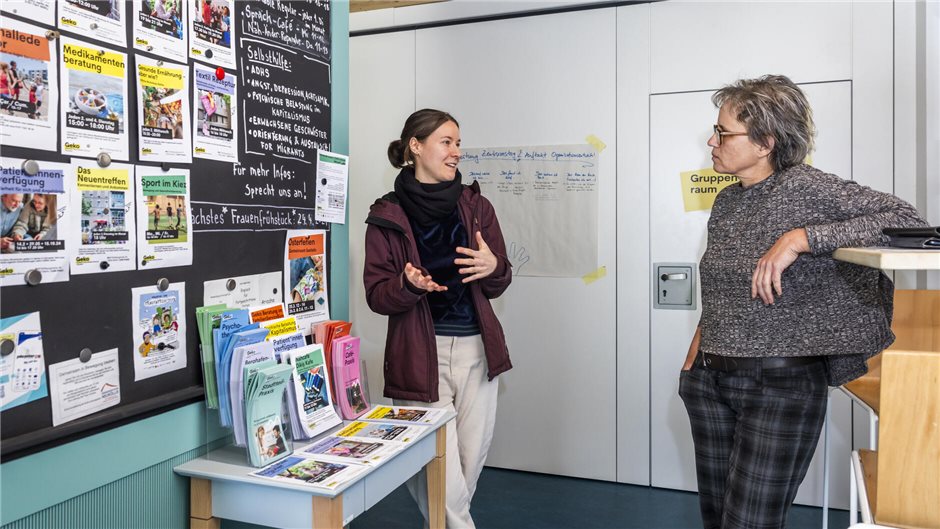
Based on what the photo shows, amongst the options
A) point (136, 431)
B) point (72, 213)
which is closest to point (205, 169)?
point (72, 213)

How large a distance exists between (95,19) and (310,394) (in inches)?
41.0

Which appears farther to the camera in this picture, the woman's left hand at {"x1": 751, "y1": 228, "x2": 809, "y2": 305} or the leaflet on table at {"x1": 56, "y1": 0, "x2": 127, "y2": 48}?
the woman's left hand at {"x1": 751, "y1": 228, "x2": 809, "y2": 305}

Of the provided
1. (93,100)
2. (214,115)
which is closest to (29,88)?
(93,100)

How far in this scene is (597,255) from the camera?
11.4ft

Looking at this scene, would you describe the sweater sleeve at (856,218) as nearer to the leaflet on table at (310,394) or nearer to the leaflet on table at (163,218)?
the leaflet on table at (310,394)

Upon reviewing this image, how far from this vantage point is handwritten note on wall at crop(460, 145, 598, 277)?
347 centimetres

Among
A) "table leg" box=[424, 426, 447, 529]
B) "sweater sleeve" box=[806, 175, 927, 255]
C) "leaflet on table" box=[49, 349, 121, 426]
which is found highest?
"sweater sleeve" box=[806, 175, 927, 255]

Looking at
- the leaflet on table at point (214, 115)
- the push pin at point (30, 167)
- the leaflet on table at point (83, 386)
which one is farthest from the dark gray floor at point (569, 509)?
the push pin at point (30, 167)

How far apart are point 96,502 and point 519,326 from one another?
2368mm

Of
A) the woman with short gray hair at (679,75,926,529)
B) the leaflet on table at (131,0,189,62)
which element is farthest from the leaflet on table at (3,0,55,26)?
the woman with short gray hair at (679,75,926,529)

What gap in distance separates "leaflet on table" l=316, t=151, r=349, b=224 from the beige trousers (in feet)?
1.84

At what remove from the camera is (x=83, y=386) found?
57.9 inches

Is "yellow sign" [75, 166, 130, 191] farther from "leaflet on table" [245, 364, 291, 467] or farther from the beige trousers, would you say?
the beige trousers

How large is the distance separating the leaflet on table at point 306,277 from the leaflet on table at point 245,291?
0.06 meters
